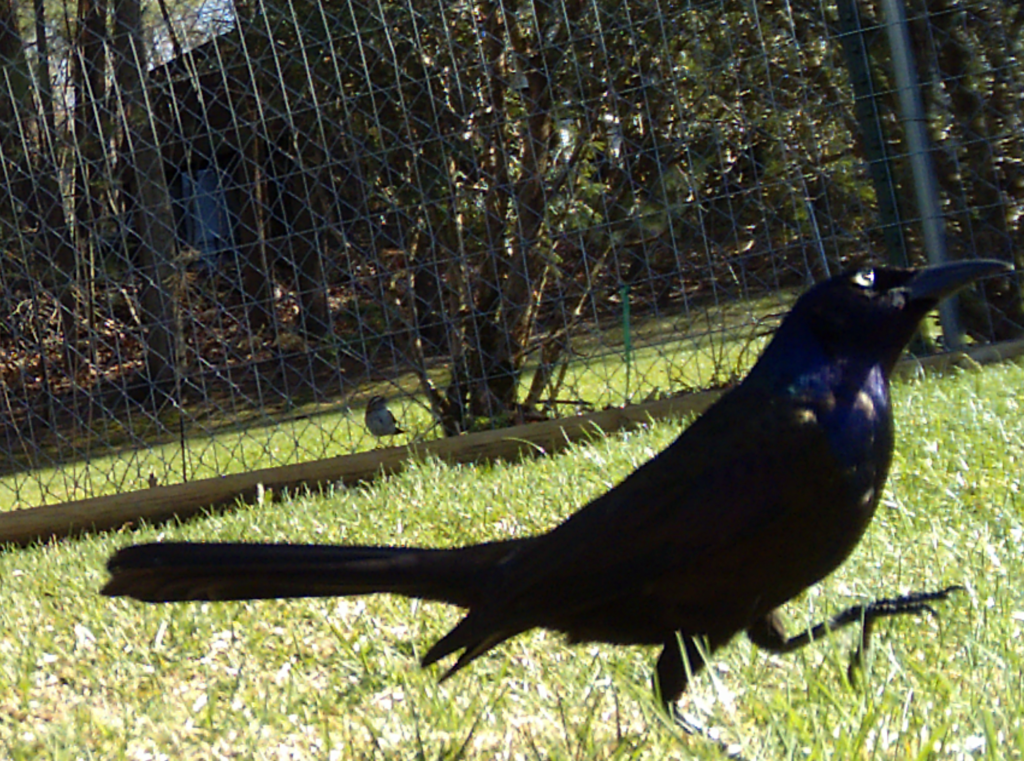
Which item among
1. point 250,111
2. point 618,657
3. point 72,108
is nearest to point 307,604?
point 618,657

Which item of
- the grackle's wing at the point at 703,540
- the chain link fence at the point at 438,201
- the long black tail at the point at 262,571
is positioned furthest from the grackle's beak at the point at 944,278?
the chain link fence at the point at 438,201

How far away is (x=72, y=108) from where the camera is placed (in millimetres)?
5258

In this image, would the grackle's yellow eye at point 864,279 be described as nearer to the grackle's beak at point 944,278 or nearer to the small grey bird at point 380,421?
the grackle's beak at point 944,278

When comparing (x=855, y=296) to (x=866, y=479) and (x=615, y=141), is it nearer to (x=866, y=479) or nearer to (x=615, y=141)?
(x=866, y=479)

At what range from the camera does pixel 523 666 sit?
99.0 inches

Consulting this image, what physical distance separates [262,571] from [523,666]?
696 mm

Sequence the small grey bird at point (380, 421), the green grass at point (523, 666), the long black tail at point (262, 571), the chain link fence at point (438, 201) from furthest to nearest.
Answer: the small grey bird at point (380, 421) < the chain link fence at point (438, 201) < the long black tail at point (262, 571) < the green grass at point (523, 666)

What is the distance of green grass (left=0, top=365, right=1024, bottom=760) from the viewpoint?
1908mm

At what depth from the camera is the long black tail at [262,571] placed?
2.08m

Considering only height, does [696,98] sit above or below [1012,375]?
above

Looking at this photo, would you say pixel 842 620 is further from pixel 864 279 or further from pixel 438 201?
pixel 438 201

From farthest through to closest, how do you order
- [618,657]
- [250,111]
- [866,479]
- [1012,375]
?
[250,111] < [1012,375] < [618,657] < [866,479]

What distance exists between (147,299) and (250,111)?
97 cm

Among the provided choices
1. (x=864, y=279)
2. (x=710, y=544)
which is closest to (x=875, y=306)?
(x=864, y=279)
